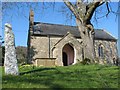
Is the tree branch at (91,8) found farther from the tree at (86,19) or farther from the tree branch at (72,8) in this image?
the tree branch at (72,8)

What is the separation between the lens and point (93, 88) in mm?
7645

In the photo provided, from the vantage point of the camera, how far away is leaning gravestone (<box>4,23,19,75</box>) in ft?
35.7

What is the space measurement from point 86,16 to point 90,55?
3.37 meters

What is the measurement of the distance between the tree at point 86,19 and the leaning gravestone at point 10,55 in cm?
1020

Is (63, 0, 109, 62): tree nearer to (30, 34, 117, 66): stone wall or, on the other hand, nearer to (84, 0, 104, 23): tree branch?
(84, 0, 104, 23): tree branch

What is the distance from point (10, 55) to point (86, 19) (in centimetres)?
1098

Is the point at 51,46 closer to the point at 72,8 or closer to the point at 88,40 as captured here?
the point at 72,8

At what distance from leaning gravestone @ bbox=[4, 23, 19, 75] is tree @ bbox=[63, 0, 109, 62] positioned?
10203mm

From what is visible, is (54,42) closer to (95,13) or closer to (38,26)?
(38,26)

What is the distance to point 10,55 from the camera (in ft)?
36.4

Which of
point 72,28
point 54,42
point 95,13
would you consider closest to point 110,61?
point 72,28

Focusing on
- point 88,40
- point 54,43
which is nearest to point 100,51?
point 54,43

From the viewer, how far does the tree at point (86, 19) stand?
2041 cm

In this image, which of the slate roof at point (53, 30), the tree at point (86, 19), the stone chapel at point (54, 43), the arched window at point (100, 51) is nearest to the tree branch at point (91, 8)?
the tree at point (86, 19)
